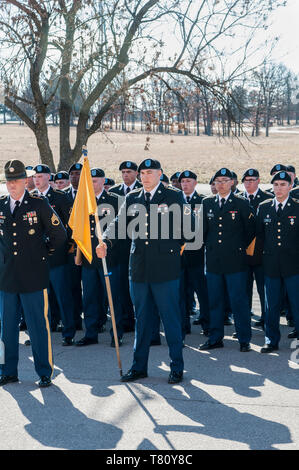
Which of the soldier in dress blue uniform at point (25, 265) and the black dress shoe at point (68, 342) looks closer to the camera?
the soldier in dress blue uniform at point (25, 265)

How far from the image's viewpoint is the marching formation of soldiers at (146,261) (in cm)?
588

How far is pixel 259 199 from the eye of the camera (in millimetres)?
8461

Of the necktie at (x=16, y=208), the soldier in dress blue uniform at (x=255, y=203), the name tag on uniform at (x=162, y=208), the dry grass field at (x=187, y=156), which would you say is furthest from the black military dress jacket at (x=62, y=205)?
the dry grass field at (x=187, y=156)

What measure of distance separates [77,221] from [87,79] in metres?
7.38

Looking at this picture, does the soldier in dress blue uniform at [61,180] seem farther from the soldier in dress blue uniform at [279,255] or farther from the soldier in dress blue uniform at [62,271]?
the soldier in dress blue uniform at [279,255]

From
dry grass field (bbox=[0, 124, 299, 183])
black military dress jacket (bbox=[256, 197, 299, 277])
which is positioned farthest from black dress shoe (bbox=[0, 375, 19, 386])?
dry grass field (bbox=[0, 124, 299, 183])

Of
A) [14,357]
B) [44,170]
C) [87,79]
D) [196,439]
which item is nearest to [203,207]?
[44,170]

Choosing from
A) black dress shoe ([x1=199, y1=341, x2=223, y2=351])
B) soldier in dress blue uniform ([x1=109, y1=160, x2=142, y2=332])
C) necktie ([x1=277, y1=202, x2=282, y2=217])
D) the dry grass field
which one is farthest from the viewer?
the dry grass field

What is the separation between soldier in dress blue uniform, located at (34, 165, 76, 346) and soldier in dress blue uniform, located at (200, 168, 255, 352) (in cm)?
165

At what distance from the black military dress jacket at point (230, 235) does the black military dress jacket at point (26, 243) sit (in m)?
1.99

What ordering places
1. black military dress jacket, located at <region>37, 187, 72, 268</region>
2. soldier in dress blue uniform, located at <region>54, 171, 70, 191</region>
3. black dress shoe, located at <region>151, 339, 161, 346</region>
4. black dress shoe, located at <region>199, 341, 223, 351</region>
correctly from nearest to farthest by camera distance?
black dress shoe, located at <region>199, 341, 223, 351</region> < black dress shoe, located at <region>151, 339, 161, 346</region> < black military dress jacket, located at <region>37, 187, 72, 268</region> < soldier in dress blue uniform, located at <region>54, 171, 70, 191</region>

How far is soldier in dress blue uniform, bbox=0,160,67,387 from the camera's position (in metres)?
5.82

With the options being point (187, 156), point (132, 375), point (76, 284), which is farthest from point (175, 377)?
point (187, 156)

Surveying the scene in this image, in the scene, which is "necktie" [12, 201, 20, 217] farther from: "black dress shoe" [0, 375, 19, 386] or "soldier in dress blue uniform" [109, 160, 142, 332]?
"soldier in dress blue uniform" [109, 160, 142, 332]
